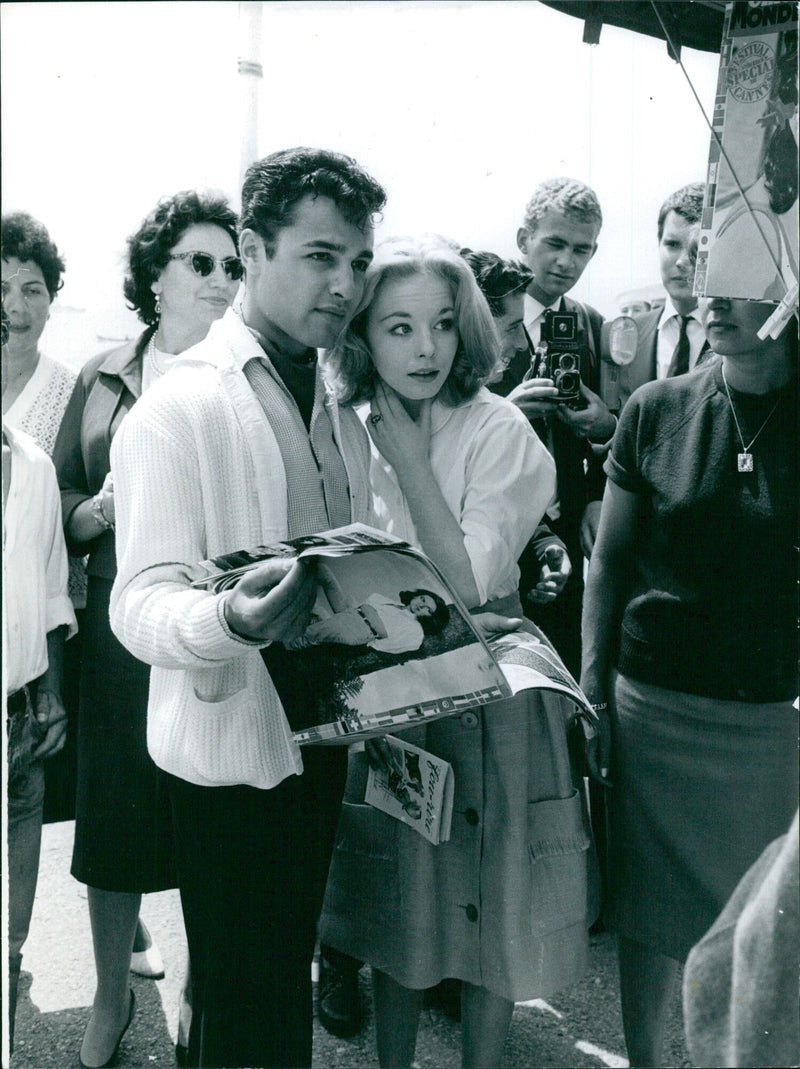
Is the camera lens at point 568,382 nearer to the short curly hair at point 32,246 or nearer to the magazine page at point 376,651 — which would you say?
the magazine page at point 376,651

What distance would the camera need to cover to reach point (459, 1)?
6.71 ft

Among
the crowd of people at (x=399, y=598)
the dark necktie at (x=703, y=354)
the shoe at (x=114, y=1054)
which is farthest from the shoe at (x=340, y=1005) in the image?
the dark necktie at (x=703, y=354)

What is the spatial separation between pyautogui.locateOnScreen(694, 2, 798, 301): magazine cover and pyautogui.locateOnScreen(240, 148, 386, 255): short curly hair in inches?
25.1

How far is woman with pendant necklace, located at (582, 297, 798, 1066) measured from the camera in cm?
200

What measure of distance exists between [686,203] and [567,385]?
0.47m

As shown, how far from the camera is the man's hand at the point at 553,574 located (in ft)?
7.75

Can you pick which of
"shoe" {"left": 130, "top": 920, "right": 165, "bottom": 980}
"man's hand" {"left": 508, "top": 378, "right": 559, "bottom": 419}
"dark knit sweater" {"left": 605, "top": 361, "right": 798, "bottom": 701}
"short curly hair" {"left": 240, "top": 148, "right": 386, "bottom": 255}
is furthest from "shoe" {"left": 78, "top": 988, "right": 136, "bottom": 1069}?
"short curly hair" {"left": 240, "top": 148, "right": 386, "bottom": 255}

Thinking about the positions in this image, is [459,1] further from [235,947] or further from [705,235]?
[235,947]

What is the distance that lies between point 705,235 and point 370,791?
4.15ft

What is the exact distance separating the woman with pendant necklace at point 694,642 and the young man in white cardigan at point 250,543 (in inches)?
24.5

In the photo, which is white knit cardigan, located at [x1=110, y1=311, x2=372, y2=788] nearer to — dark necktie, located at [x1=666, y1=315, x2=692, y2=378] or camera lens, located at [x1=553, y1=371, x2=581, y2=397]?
camera lens, located at [x1=553, y1=371, x2=581, y2=397]

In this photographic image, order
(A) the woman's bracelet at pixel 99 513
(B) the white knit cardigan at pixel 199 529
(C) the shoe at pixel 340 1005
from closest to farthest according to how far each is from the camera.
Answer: (B) the white knit cardigan at pixel 199 529
(A) the woman's bracelet at pixel 99 513
(C) the shoe at pixel 340 1005

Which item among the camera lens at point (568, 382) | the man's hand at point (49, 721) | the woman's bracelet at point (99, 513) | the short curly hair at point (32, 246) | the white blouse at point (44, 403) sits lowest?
the man's hand at point (49, 721)

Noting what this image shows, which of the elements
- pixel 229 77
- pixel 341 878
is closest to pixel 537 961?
pixel 341 878
